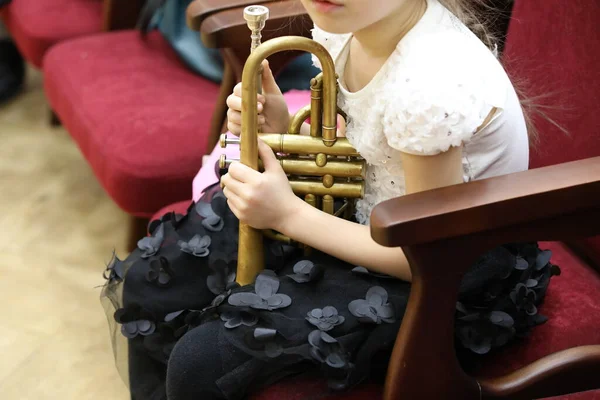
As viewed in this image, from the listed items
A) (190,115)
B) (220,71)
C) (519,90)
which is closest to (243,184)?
(519,90)

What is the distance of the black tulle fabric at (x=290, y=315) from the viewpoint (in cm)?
87

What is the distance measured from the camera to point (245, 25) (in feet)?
4.15

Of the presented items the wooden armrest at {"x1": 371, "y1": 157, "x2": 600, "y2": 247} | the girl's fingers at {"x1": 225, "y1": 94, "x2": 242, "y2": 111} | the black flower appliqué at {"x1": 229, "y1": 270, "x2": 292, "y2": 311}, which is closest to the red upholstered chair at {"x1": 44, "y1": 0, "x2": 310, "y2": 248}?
the girl's fingers at {"x1": 225, "y1": 94, "x2": 242, "y2": 111}

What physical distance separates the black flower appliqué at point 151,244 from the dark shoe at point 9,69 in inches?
59.9

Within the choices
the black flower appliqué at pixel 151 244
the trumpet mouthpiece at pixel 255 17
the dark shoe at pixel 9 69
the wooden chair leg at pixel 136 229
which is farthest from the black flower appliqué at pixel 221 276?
the dark shoe at pixel 9 69

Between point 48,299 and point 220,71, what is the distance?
611 mm

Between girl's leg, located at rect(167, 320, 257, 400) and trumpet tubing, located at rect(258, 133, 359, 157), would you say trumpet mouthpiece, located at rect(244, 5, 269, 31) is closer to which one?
trumpet tubing, located at rect(258, 133, 359, 157)

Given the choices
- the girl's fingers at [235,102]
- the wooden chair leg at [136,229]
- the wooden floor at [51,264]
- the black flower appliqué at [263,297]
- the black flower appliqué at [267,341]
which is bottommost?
the wooden floor at [51,264]

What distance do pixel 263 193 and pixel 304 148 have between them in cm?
8

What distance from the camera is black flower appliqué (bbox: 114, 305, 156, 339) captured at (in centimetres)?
102

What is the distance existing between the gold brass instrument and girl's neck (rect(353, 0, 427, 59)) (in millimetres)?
59

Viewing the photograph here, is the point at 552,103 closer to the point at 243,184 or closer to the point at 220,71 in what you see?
the point at 243,184

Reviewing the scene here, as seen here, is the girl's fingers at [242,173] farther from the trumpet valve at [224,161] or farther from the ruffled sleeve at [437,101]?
the ruffled sleeve at [437,101]

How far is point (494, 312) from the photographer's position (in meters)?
0.90
